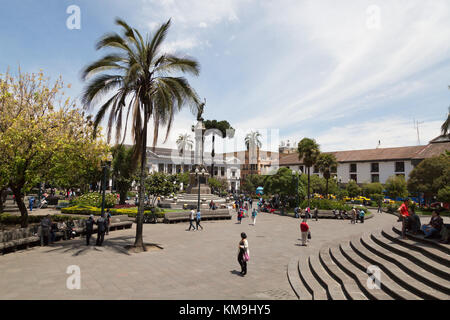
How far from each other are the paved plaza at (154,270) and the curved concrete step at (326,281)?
945 millimetres

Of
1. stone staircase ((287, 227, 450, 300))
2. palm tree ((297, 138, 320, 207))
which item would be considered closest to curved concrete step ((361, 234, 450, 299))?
stone staircase ((287, 227, 450, 300))

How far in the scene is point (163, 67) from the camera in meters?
12.1

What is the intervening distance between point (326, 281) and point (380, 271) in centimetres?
150

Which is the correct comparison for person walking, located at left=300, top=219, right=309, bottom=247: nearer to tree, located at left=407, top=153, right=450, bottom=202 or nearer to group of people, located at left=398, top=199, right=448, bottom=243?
group of people, located at left=398, top=199, right=448, bottom=243

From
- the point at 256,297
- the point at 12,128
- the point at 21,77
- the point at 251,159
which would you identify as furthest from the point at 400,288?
the point at 251,159

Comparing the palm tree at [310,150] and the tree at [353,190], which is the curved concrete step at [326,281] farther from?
the tree at [353,190]

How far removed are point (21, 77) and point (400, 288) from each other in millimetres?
18395

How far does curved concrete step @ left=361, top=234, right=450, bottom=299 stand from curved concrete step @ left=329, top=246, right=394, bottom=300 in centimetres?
101

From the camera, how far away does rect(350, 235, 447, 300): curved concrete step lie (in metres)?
5.88

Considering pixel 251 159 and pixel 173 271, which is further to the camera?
pixel 251 159

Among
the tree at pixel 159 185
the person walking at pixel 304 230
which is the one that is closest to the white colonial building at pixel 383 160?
the tree at pixel 159 185

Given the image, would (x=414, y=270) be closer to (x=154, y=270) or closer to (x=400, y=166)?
(x=154, y=270)
